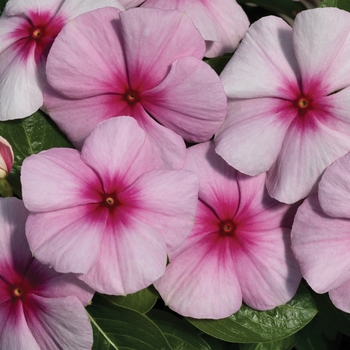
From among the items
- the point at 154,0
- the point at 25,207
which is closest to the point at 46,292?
the point at 25,207

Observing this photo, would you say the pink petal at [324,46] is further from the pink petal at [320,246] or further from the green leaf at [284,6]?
the green leaf at [284,6]

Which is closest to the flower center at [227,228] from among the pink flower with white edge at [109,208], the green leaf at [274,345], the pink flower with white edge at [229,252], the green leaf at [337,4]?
the pink flower with white edge at [229,252]

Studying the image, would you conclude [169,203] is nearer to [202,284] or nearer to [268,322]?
[202,284]

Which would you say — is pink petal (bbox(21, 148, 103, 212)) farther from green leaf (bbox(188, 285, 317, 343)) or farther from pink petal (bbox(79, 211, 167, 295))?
green leaf (bbox(188, 285, 317, 343))

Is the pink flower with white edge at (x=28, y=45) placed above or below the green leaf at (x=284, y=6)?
above

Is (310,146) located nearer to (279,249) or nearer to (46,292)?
(279,249)

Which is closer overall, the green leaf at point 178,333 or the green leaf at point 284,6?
→ the green leaf at point 178,333
